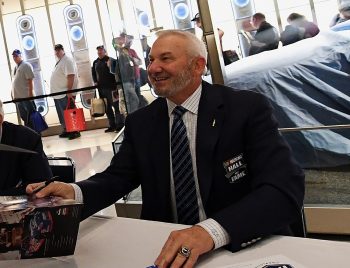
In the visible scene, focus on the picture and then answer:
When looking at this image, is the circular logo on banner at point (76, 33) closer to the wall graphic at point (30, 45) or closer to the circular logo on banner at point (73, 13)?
the circular logo on banner at point (73, 13)

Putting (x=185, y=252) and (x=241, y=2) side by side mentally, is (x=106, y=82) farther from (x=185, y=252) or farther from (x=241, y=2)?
(x=185, y=252)

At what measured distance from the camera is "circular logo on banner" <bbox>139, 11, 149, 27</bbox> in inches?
141

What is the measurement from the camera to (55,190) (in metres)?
1.39

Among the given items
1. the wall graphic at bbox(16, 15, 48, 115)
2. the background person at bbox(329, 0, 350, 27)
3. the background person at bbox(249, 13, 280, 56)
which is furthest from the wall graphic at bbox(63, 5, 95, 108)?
the background person at bbox(329, 0, 350, 27)

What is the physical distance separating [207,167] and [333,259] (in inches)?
23.5

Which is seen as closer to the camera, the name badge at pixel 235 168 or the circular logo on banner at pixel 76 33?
the name badge at pixel 235 168

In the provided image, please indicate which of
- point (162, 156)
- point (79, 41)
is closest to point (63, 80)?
point (79, 41)

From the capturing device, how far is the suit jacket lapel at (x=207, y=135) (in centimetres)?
149

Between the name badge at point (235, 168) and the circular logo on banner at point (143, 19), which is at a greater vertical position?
the circular logo on banner at point (143, 19)

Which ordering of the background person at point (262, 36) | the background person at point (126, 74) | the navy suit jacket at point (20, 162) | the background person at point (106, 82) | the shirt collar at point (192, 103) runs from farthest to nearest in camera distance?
1. the background person at point (106, 82)
2. the background person at point (126, 74)
3. the background person at point (262, 36)
4. the navy suit jacket at point (20, 162)
5. the shirt collar at point (192, 103)

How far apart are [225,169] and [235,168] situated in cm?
4

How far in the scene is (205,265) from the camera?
1062 mm

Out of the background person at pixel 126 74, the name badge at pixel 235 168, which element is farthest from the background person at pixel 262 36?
the name badge at pixel 235 168

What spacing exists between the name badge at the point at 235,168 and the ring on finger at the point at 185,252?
0.49m
